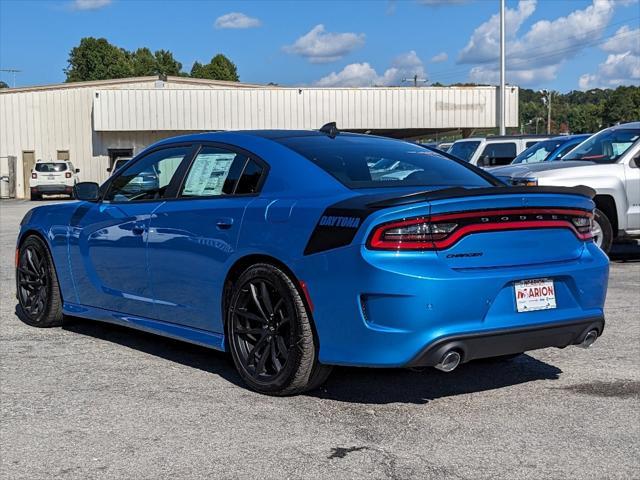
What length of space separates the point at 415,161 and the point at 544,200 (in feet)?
3.40

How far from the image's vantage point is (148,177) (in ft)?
20.5

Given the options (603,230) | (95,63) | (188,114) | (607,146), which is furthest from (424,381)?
(95,63)

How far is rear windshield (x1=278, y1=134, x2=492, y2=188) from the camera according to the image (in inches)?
203

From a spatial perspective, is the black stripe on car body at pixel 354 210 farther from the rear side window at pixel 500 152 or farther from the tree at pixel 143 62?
the tree at pixel 143 62

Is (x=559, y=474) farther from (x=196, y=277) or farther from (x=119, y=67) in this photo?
(x=119, y=67)

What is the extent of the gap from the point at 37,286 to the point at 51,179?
31326mm

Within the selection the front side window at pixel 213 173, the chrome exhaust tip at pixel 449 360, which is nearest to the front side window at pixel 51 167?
the front side window at pixel 213 173

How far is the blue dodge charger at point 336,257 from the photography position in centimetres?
441

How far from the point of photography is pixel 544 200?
479 centimetres

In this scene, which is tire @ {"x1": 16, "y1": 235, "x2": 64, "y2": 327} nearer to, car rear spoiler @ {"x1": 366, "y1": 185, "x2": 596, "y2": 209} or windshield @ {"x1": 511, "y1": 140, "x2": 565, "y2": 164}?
car rear spoiler @ {"x1": 366, "y1": 185, "x2": 596, "y2": 209}

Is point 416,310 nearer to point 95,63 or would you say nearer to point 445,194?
point 445,194

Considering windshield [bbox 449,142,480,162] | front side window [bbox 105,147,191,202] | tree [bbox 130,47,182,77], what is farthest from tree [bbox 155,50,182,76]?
front side window [bbox 105,147,191,202]

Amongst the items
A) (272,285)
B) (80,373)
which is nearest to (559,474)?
(272,285)

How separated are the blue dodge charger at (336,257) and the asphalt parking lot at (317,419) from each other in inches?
11.5
